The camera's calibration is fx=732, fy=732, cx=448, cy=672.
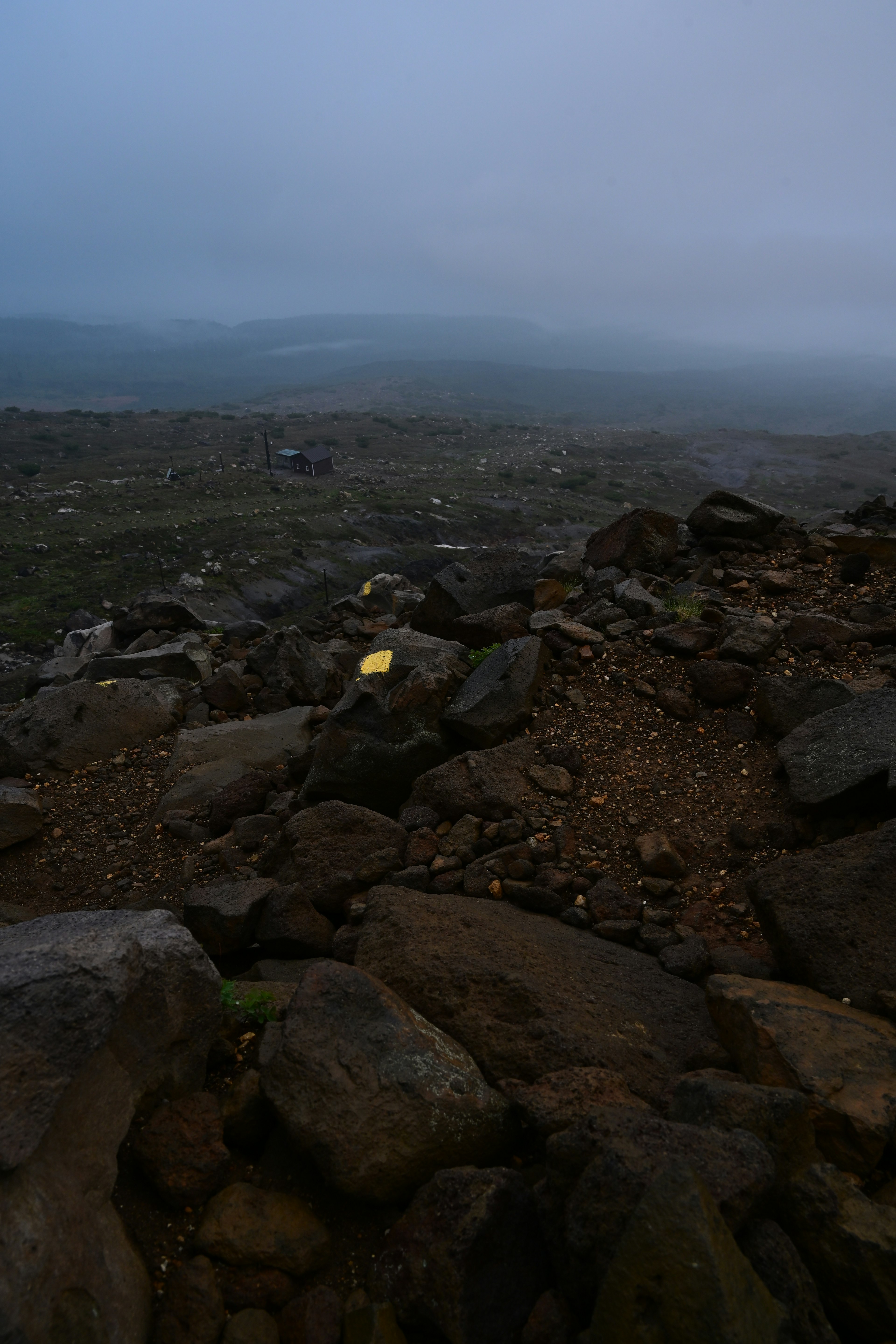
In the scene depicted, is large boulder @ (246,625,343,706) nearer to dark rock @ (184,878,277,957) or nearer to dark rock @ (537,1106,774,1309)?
dark rock @ (184,878,277,957)

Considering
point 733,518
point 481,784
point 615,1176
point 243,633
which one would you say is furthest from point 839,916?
point 243,633

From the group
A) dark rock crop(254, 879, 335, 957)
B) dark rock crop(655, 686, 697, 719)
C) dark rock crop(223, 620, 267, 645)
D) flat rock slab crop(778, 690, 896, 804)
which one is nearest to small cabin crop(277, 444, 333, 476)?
dark rock crop(223, 620, 267, 645)

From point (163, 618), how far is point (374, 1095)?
1333cm

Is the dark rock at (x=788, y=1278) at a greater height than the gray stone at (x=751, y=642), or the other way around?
the gray stone at (x=751, y=642)

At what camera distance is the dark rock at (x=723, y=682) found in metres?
6.81

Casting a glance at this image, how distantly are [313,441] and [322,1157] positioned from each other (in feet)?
328

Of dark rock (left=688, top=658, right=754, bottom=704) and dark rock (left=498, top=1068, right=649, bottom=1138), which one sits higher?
dark rock (left=688, top=658, right=754, bottom=704)

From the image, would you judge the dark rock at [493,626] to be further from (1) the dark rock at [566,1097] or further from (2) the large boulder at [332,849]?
(1) the dark rock at [566,1097]

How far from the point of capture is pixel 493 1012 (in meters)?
3.95

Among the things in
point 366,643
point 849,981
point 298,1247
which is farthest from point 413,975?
point 366,643

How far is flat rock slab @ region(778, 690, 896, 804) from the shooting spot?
4.90 meters

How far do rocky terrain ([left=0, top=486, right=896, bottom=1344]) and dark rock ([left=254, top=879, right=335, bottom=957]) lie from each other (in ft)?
0.09

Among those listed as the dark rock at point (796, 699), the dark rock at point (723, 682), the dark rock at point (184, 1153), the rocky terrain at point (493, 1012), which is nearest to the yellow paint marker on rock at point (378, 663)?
the rocky terrain at point (493, 1012)

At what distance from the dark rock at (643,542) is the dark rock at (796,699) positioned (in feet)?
14.3
